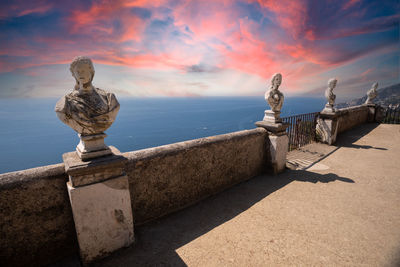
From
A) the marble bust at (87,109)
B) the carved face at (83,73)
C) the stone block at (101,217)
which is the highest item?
the carved face at (83,73)

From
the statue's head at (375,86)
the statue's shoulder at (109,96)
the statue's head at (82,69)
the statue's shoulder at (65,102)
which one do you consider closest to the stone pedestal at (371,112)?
the statue's head at (375,86)

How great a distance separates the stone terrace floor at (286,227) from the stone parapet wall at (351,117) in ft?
14.5

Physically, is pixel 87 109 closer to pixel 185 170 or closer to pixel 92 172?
pixel 92 172

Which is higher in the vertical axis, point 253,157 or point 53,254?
point 253,157

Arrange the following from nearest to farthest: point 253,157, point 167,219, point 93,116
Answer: point 93,116 → point 167,219 → point 253,157

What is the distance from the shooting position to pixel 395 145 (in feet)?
22.7

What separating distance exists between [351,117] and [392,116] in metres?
4.13

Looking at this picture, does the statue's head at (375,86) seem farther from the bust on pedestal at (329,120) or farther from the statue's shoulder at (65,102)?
the statue's shoulder at (65,102)

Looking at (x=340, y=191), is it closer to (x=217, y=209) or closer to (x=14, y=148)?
(x=217, y=209)

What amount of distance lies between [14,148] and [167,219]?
5856 inches

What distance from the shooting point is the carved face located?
1.93m

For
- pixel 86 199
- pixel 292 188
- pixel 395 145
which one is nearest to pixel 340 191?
pixel 292 188

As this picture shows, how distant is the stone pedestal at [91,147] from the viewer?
209 centimetres

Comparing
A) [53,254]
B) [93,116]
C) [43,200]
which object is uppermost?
[93,116]
